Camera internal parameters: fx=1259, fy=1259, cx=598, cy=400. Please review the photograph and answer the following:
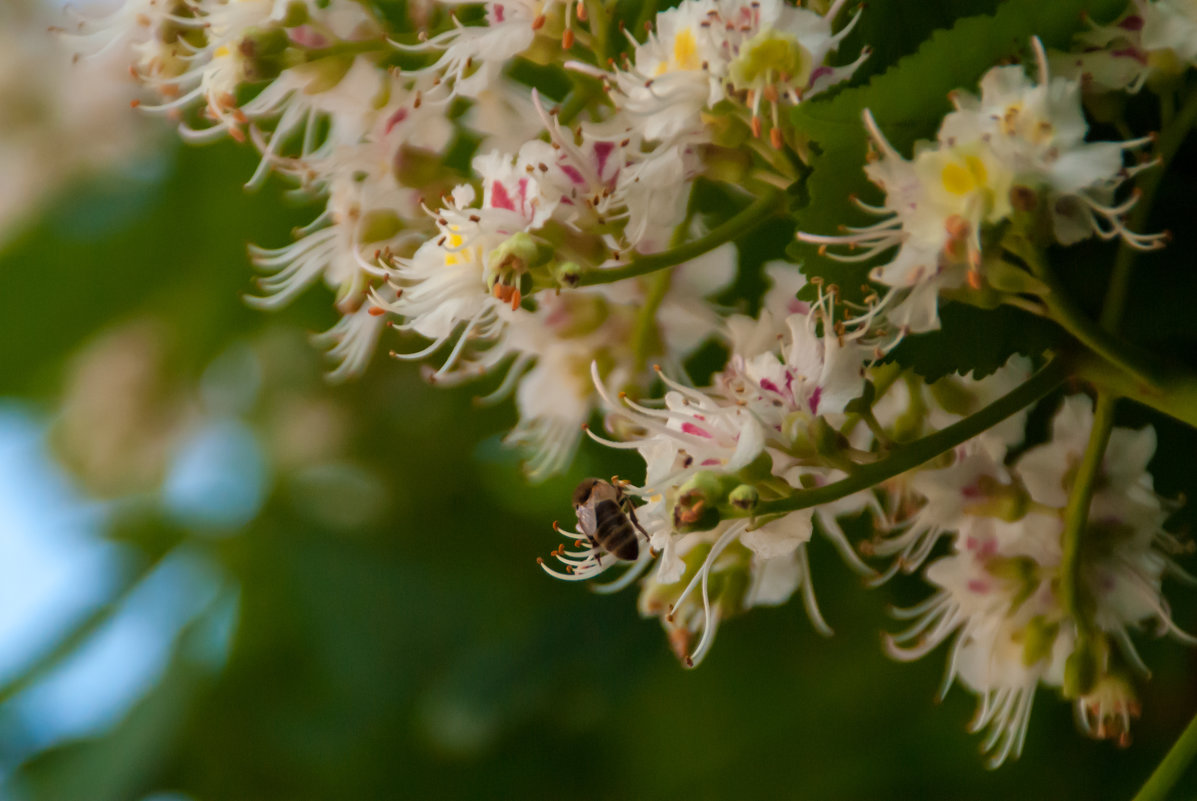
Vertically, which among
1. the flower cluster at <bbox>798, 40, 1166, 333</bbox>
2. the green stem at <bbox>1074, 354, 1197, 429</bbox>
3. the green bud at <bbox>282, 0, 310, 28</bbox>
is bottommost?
the green stem at <bbox>1074, 354, 1197, 429</bbox>

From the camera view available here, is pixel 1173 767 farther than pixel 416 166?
No

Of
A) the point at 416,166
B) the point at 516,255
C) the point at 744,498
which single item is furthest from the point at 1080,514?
the point at 416,166

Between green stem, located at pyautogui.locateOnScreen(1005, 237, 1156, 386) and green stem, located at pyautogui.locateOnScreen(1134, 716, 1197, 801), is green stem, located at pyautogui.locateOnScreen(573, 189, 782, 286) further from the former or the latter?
green stem, located at pyautogui.locateOnScreen(1134, 716, 1197, 801)

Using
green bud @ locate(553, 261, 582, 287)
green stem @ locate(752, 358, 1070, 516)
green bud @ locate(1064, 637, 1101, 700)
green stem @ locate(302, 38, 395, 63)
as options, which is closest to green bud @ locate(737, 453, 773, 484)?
green stem @ locate(752, 358, 1070, 516)

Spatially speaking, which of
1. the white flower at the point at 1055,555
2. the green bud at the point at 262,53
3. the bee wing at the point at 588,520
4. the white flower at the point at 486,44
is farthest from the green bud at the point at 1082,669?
the green bud at the point at 262,53

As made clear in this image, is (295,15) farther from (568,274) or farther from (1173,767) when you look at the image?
(1173,767)

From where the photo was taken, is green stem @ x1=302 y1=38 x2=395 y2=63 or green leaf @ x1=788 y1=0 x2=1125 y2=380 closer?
green leaf @ x1=788 y1=0 x2=1125 y2=380
